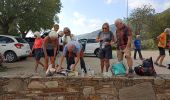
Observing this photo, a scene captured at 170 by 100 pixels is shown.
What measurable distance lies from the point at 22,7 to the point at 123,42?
85.2 ft

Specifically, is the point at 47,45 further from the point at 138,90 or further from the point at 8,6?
the point at 8,6

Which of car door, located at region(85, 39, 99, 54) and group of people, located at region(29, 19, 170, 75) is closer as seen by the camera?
group of people, located at region(29, 19, 170, 75)

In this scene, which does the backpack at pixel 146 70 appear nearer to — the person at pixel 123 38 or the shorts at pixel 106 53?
the person at pixel 123 38

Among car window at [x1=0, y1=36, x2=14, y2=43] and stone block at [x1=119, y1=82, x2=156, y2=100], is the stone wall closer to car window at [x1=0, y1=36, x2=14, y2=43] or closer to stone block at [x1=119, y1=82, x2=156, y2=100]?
stone block at [x1=119, y1=82, x2=156, y2=100]

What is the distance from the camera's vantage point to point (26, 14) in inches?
1401

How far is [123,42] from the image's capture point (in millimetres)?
10508

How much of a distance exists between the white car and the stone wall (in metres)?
13.0

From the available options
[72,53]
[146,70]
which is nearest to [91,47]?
[72,53]

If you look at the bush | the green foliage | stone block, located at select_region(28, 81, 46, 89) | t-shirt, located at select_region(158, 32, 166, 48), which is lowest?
stone block, located at select_region(28, 81, 46, 89)

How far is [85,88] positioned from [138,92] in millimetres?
1295

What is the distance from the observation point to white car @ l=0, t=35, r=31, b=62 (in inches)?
867

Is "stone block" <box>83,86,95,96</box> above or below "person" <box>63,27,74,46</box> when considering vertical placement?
below

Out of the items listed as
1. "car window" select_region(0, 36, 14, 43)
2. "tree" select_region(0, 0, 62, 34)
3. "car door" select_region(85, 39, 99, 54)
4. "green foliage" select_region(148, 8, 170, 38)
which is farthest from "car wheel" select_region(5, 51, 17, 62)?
"green foliage" select_region(148, 8, 170, 38)

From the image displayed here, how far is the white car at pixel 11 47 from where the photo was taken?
22.0 metres
